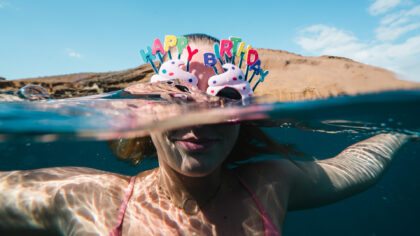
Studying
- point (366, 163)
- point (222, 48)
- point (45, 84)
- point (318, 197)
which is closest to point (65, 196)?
point (222, 48)

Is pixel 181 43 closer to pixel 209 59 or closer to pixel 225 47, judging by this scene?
pixel 209 59

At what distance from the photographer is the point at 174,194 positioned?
108 inches

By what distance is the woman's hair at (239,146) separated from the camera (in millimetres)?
3322

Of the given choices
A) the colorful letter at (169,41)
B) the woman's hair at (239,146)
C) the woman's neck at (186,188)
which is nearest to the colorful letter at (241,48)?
the woman's hair at (239,146)

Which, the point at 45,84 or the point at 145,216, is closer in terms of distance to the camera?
the point at 145,216

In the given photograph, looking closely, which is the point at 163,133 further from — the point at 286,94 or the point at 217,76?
the point at 286,94

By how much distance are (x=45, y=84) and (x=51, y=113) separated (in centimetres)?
1165

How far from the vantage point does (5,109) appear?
3.41 meters

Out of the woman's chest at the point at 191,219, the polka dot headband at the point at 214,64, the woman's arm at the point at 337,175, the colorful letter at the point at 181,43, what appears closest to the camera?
the woman's chest at the point at 191,219

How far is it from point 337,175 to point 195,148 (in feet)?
8.65

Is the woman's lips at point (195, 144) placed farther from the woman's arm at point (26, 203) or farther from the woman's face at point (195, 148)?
the woman's arm at point (26, 203)

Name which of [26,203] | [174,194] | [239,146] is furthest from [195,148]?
[26,203]

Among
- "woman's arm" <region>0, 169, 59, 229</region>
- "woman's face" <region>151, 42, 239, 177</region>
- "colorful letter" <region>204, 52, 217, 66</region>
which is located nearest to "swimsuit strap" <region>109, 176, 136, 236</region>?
"woman's face" <region>151, 42, 239, 177</region>

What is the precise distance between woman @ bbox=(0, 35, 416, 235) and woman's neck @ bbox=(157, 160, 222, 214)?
0.04ft
